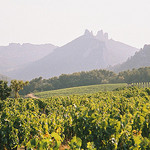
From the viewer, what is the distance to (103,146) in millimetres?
→ 9570

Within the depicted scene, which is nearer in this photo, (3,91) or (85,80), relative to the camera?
(3,91)

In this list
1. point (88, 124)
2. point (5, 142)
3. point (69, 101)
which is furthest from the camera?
point (69, 101)

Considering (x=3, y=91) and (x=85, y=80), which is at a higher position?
(x=85, y=80)

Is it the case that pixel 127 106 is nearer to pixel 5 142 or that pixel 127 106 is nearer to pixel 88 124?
pixel 88 124

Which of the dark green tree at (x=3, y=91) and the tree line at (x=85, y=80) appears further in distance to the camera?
the tree line at (x=85, y=80)

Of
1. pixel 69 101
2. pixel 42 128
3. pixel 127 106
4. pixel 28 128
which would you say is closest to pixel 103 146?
pixel 42 128

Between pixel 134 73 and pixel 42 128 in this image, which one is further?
pixel 134 73

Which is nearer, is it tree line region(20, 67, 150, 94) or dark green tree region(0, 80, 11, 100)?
dark green tree region(0, 80, 11, 100)

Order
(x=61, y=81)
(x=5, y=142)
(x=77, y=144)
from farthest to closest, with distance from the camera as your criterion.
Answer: (x=61, y=81) < (x=5, y=142) < (x=77, y=144)

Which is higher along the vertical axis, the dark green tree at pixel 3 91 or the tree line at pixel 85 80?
the tree line at pixel 85 80

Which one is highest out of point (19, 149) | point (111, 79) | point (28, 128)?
point (111, 79)

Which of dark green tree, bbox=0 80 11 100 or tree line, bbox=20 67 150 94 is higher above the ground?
tree line, bbox=20 67 150 94

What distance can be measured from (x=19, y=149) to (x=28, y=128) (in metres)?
2.30

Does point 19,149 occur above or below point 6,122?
below
